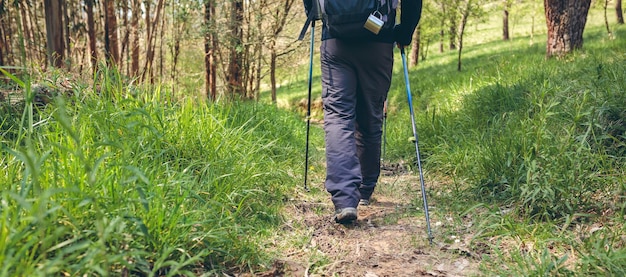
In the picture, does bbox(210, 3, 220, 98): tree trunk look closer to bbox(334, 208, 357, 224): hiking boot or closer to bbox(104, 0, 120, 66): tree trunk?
bbox(104, 0, 120, 66): tree trunk

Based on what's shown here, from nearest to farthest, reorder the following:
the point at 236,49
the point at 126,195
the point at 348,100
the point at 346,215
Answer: the point at 126,195, the point at 346,215, the point at 348,100, the point at 236,49

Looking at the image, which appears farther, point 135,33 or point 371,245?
point 135,33

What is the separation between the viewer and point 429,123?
15.9 ft

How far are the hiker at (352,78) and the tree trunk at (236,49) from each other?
5.31 m

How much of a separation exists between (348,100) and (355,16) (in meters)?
0.54

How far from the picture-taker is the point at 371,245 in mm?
2562

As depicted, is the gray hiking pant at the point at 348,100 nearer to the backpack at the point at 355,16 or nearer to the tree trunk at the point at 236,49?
the backpack at the point at 355,16

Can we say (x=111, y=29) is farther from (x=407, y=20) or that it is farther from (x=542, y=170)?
(x=542, y=170)

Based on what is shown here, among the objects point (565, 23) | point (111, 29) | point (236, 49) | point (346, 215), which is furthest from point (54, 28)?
point (565, 23)

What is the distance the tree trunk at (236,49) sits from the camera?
835 cm

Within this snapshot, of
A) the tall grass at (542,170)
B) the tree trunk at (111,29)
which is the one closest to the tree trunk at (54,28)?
the tree trunk at (111,29)

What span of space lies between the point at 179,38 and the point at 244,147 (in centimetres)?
593

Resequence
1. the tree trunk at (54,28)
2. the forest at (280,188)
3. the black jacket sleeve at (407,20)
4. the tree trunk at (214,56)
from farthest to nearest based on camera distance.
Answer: the tree trunk at (214,56)
the tree trunk at (54,28)
the black jacket sleeve at (407,20)
the forest at (280,188)

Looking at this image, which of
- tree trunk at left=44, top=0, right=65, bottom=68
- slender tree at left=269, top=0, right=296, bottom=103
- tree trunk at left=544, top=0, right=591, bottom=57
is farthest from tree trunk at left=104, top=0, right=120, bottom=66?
tree trunk at left=544, top=0, right=591, bottom=57
